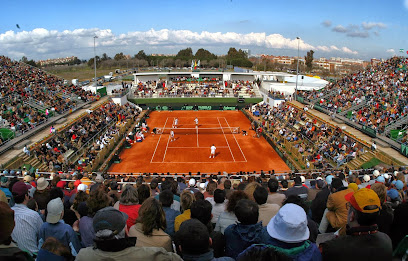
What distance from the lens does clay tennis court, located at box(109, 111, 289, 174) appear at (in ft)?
78.7

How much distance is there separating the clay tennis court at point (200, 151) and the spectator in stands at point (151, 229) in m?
19.2

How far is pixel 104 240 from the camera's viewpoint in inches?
112

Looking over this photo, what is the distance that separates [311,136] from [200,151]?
1042cm

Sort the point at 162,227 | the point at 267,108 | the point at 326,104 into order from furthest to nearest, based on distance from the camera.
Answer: the point at 267,108 → the point at 326,104 → the point at 162,227

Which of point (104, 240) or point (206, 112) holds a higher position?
point (104, 240)

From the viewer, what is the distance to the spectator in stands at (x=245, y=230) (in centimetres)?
370

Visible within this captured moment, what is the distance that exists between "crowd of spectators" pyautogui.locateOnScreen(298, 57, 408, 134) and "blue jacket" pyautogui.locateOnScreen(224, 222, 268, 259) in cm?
2396

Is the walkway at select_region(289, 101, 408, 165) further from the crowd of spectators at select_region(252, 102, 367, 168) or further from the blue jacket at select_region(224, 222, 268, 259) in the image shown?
the blue jacket at select_region(224, 222, 268, 259)

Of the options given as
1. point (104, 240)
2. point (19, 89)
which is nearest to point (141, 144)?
point (19, 89)

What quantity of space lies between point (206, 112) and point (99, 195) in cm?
4145

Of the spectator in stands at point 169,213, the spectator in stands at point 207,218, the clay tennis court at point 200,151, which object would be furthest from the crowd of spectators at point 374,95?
the spectator in stands at point 207,218

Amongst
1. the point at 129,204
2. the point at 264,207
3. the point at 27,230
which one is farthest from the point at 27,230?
the point at 264,207

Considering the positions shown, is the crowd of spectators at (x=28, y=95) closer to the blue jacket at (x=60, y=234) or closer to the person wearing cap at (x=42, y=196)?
the person wearing cap at (x=42, y=196)

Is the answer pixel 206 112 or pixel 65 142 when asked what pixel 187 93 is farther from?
pixel 65 142
